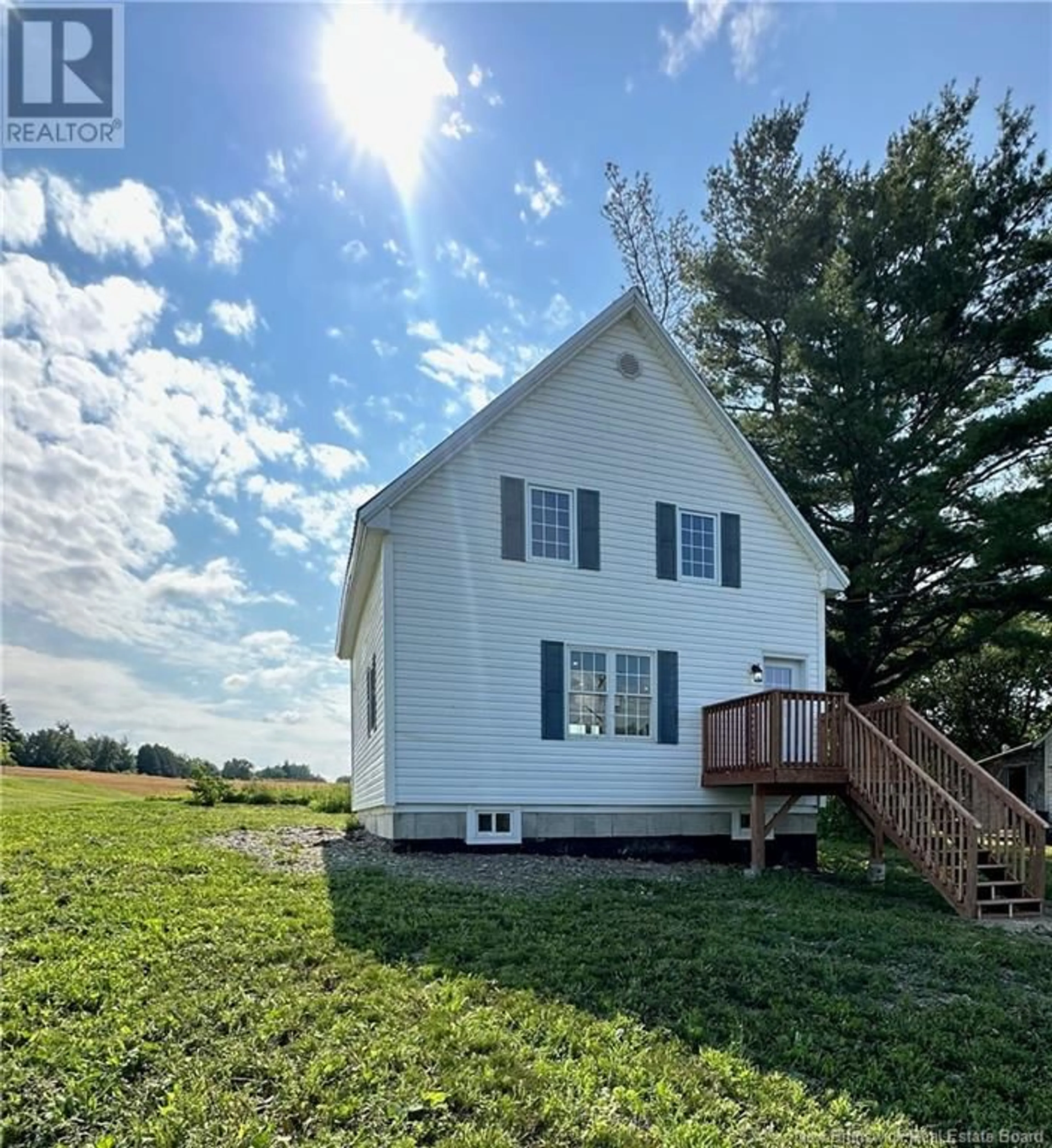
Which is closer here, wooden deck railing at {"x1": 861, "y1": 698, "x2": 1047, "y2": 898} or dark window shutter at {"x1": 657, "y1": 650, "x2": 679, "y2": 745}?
wooden deck railing at {"x1": 861, "y1": 698, "x2": 1047, "y2": 898}

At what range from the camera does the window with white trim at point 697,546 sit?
12750mm

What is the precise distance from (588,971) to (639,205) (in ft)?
72.0

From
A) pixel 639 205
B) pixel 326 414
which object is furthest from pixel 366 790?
pixel 639 205

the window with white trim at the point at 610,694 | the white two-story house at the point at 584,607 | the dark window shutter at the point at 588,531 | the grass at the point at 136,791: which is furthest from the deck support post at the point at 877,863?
the grass at the point at 136,791

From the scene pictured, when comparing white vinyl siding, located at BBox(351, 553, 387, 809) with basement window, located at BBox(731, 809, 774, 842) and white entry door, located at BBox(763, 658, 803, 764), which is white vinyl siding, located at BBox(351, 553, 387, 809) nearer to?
white entry door, located at BBox(763, 658, 803, 764)

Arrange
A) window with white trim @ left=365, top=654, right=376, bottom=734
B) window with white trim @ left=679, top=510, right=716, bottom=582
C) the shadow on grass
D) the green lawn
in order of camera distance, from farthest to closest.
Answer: window with white trim @ left=679, top=510, right=716, bottom=582
window with white trim @ left=365, top=654, right=376, bottom=734
the shadow on grass
the green lawn

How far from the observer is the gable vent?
12.6 m

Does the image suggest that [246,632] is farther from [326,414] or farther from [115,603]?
[326,414]

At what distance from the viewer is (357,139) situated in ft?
31.0

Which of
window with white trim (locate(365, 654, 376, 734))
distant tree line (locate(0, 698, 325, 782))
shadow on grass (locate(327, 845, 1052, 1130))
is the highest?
window with white trim (locate(365, 654, 376, 734))

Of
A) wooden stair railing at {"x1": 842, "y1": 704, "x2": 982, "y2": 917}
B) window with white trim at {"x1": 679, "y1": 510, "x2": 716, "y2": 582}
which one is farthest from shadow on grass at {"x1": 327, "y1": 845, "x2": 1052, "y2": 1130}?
window with white trim at {"x1": 679, "y1": 510, "x2": 716, "y2": 582}

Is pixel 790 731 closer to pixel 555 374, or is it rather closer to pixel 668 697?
pixel 668 697

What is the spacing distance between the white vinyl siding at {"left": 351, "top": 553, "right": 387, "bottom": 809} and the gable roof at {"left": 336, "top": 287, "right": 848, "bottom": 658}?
67cm

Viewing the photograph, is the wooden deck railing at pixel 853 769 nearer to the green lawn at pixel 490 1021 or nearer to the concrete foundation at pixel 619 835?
the concrete foundation at pixel 619 835
